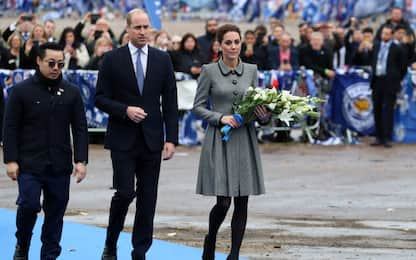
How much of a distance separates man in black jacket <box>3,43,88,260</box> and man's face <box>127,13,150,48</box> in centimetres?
58

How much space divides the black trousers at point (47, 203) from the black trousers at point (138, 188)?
1.34 feet

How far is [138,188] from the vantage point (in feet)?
34.3

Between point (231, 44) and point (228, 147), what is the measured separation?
0.79 meters

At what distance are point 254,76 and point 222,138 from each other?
1.92 ft

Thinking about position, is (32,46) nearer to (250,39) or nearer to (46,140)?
(250,39)

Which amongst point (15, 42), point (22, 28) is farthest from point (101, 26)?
point (15, 42)

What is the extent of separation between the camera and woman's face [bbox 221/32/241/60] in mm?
10422

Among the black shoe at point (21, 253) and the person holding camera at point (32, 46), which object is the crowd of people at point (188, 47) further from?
the black shoe at point (21, 253)

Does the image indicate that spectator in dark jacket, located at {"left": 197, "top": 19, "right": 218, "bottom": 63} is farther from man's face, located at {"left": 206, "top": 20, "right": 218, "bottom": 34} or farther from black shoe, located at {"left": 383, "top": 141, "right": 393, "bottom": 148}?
black shoe, located at {"left": 383, "top": 141, "right": 393, "bottom": 148}

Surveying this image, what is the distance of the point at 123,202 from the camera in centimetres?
1035

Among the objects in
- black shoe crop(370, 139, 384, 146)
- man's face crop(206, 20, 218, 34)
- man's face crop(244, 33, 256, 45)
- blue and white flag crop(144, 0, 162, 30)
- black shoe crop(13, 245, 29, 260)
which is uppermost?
blue and white flag crop(144, 0, 162, 30)

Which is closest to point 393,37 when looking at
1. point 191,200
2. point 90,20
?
point 90,20

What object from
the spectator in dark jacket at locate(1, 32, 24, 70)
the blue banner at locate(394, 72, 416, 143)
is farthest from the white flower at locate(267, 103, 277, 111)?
the blue banner at locate(394, 72, 416, 143)

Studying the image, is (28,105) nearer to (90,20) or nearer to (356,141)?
(356,141)
